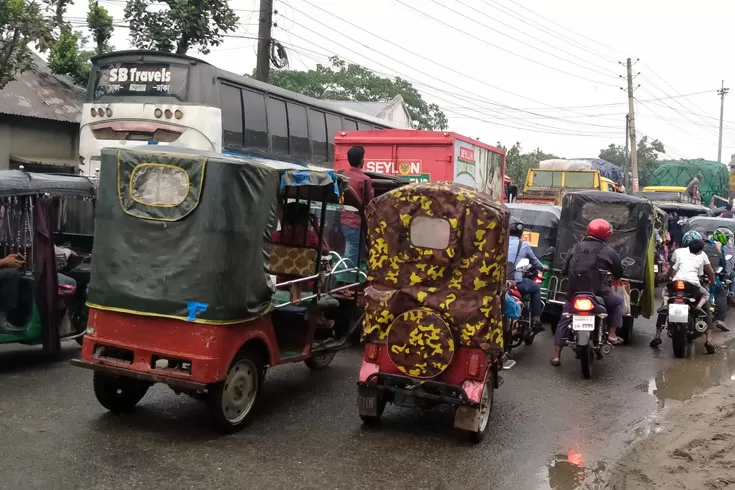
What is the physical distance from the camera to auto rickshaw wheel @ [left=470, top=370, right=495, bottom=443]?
5.64 metres

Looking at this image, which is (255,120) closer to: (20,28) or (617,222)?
(20,28)

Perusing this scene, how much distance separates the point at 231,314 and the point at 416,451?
68.9 inches

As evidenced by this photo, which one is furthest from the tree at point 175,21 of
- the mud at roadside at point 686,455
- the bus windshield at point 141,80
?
the mud at roadside at point 686,455

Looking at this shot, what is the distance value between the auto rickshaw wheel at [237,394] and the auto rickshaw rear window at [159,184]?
4.35ft

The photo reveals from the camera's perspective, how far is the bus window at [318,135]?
14898 millimetres

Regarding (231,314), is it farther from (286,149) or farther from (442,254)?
(286,149)

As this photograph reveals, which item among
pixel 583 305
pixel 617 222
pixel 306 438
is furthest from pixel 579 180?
pixel 306 438

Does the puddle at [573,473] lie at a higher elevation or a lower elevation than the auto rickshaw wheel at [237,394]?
lower

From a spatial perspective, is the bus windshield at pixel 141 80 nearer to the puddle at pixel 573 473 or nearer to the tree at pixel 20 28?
the tree at pixel 20 28

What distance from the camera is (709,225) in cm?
1544

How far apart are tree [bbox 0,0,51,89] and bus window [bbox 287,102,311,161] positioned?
14.9 ft

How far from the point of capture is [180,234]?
5324 mm

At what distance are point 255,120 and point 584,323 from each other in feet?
24.6

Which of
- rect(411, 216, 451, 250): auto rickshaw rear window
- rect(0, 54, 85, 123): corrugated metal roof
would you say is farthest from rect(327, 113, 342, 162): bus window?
rect(411, 216, 451, 250): auto rickshaw rear window
